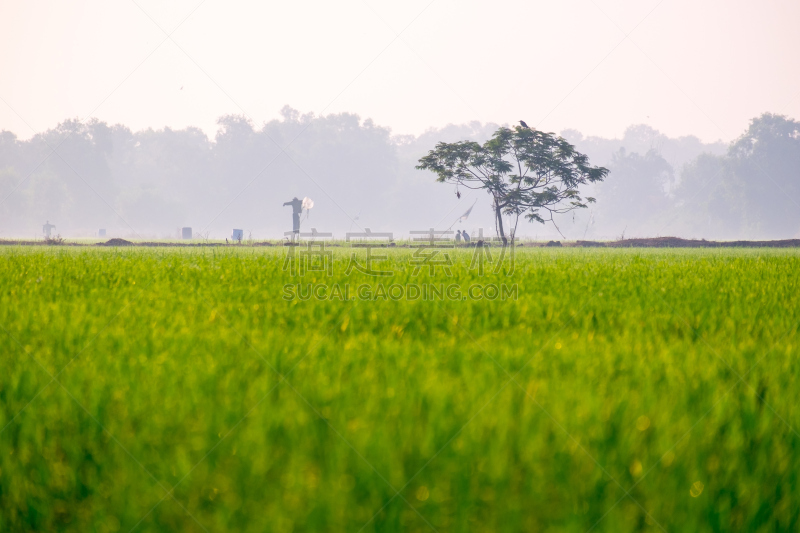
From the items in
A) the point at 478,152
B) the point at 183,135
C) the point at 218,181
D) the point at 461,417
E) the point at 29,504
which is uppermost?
the point at 183,135

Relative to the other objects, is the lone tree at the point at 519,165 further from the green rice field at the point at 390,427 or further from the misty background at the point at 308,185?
the misty background at the point at 308,185

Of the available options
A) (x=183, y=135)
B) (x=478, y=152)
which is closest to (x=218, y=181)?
(x=183, y=135)

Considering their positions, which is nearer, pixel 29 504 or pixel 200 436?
pixel 29 504

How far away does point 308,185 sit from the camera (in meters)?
109

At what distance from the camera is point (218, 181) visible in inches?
4252

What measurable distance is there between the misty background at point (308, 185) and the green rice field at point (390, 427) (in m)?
80.7

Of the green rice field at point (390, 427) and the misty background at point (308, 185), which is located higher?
the misty background at point (308, 185)

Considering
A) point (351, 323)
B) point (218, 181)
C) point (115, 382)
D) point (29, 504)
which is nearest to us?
point (29, 504)

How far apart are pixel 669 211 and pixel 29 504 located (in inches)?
4381

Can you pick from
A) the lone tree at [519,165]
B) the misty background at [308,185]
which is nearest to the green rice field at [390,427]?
the lone tree at [519,165]

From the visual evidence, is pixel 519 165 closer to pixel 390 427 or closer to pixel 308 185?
pixel 390 427

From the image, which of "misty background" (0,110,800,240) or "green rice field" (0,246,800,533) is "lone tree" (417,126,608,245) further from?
"misty background" (0,110,800,240)

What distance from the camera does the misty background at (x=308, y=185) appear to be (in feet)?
282

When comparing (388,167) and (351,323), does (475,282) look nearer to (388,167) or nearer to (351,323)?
(351,323)
